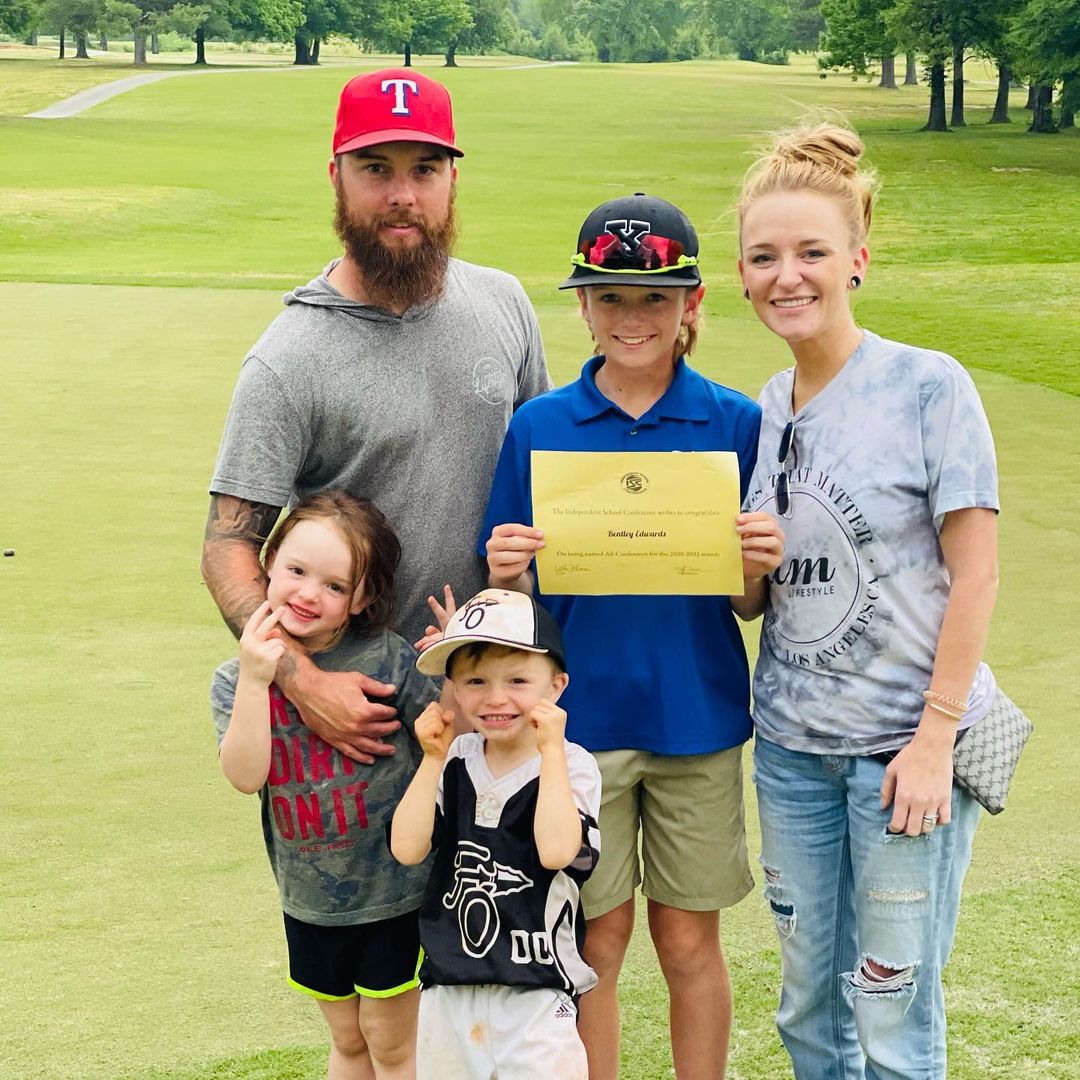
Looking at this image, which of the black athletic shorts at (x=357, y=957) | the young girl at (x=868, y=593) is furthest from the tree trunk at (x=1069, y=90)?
the black athletic shorts at (x=357, y=957)

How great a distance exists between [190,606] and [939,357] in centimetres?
357

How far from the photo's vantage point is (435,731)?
246cm

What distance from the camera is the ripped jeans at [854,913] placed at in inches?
97.1

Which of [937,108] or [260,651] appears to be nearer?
[260,651]

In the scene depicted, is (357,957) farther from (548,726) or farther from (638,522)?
(638,522)

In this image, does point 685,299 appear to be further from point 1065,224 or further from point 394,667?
point 1065,224

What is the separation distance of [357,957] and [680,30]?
103973mm

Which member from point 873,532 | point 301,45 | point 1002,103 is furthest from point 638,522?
point 301,45

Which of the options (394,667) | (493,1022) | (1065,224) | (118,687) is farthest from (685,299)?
(1065,224)

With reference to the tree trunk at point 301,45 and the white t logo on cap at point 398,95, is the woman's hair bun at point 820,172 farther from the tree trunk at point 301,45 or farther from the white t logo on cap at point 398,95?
the tree trunk at point 301,45

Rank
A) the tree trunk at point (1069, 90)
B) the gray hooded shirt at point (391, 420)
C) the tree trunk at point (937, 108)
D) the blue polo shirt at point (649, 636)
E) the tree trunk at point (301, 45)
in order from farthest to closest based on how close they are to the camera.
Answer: the tree trunk at point (301, 45) < the tree trunk at point (937, 108) < the tree trunk at point (1069, 90) < the gray hooded shirt at point (391, 420) < the blue polo shirt at point (649, 636)

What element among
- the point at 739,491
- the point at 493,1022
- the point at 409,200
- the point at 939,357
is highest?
the point at 409,200

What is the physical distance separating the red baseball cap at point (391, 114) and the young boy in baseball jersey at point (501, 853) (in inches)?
35.0

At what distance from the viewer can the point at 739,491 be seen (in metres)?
2.59
